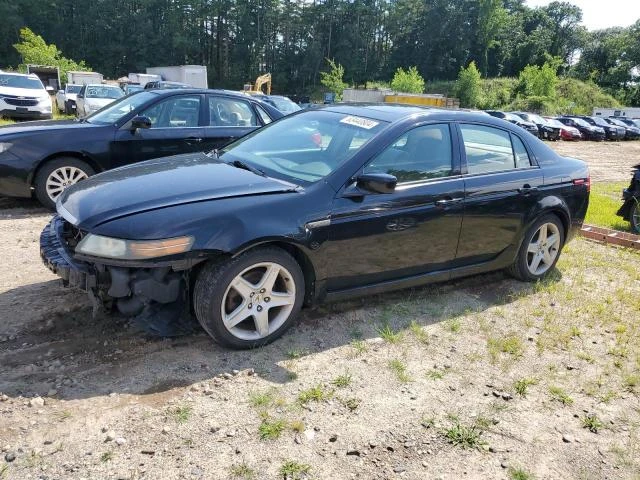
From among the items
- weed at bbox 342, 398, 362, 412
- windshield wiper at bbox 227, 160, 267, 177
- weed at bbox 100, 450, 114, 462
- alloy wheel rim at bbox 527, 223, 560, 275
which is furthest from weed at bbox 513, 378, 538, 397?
weed at bbox 100, 450, 114, 462

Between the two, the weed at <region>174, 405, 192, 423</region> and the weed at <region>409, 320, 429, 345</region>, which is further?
the weed at <region>409, 320, 429, 345</region>

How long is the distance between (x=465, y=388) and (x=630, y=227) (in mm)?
6261

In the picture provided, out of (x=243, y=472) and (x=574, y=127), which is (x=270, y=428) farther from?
(x=574, y=127)

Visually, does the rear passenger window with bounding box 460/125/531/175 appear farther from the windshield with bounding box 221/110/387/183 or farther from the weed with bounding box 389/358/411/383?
the weed with bounding box 389/358/411/383

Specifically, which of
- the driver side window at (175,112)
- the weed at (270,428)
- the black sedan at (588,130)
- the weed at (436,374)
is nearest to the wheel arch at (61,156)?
the driver side window at (175,112)

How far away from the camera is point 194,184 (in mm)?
3475

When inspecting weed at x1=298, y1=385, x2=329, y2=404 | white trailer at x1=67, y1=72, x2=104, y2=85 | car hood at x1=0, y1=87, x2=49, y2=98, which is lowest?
weed at x1=298, y1=385, x2=329, y2=404

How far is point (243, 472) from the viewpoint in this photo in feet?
7.77

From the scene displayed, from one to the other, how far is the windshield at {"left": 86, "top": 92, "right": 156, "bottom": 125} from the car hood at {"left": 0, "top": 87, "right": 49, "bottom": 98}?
1178cm

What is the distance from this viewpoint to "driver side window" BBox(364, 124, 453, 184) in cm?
383

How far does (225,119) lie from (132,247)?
A: 455cm

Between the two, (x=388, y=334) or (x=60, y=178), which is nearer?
(x=388, y=334)

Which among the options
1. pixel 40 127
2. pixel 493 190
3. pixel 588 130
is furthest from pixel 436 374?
pixel 588 130

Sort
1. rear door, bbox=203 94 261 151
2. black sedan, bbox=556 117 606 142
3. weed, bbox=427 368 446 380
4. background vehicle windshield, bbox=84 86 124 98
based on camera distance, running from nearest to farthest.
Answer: weed, bbox=427 368 446 380
rear door, bbox=203 94 261 151
background vehicle windshield, bbox=84 86 124 98
black sedan, bbox=556 117 606 142
